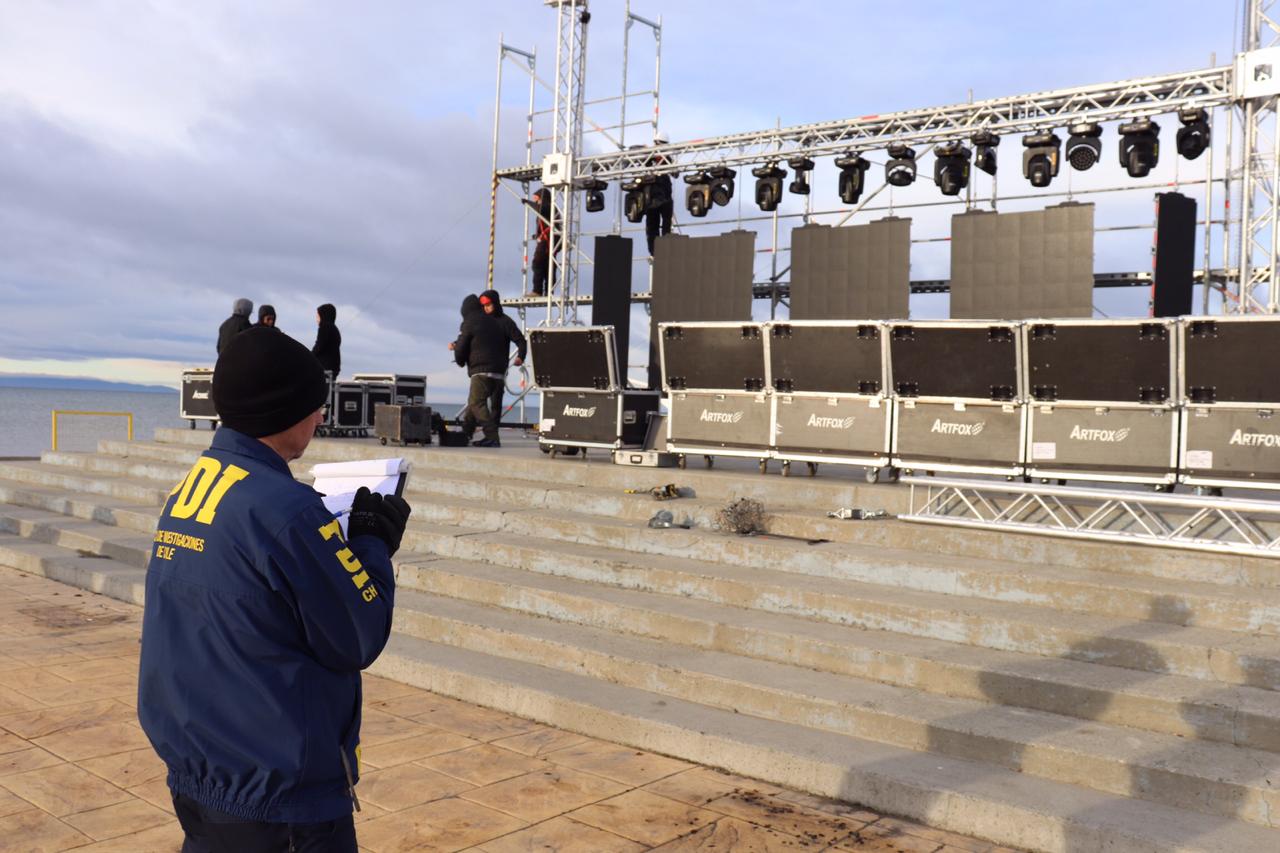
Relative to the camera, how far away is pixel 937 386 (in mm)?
8836

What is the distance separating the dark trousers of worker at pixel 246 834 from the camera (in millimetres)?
1910

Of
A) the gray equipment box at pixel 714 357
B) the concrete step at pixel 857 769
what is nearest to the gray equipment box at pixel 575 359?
the gray equipment box at pixel 714 357

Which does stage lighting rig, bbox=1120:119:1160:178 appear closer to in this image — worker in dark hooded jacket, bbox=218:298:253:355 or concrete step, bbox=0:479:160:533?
worker in dark hooded jacket, bbox=218:298:253:355

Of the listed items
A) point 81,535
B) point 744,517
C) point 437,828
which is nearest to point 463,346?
point 81,535

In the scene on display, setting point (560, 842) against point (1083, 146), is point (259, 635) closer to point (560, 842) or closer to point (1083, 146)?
point (560, 842)

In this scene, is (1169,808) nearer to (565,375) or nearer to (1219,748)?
(1219,748)

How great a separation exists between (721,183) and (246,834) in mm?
18566

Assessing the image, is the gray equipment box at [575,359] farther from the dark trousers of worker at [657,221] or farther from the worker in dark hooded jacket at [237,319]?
the dark trousers of worker at [657,221]

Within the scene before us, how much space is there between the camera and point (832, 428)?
940cm

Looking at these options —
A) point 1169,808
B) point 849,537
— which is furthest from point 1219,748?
point 849,537

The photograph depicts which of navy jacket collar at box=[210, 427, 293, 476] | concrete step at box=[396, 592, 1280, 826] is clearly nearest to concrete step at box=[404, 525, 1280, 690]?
concrete step at box=[396, 592, 1280, 826]

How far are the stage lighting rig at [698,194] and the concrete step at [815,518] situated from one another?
32.7 feet

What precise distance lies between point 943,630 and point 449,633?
10.6ft

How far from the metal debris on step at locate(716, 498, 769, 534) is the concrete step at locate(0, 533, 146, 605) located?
4.76 m
